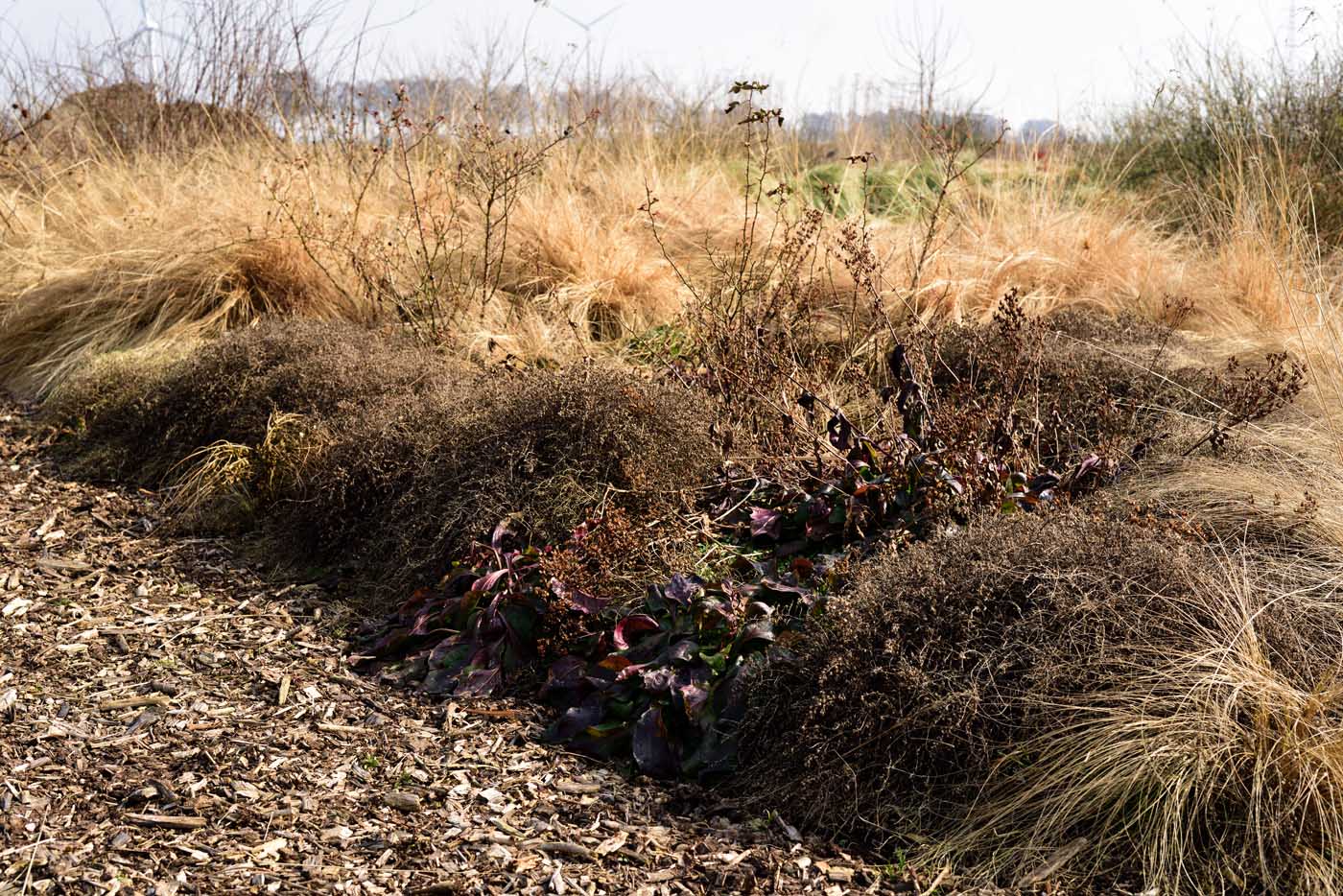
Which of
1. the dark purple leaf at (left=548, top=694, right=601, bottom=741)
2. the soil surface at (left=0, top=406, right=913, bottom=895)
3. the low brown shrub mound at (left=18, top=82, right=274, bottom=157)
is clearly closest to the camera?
the soil surface at (left=0, top=406, right=913, bottom=895)

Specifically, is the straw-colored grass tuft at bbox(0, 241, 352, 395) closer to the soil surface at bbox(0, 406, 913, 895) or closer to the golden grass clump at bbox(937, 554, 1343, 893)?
the soil surface at bbox(0, 406, 913, 895)

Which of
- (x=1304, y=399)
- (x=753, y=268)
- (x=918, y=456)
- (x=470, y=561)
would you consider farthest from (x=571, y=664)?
(x=1304, y=399)

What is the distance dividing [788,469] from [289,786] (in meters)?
1.66

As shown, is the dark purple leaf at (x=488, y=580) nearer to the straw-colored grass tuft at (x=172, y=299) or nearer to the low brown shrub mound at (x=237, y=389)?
the low brown shrub mound at (x=237, y=389)

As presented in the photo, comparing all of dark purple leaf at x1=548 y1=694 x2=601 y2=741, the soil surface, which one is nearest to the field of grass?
dark purple leaf at x1=548 y1=694 x2=601 y2=741

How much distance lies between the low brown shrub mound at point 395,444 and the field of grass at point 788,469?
0.05ft

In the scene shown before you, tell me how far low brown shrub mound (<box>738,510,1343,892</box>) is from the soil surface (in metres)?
0.19

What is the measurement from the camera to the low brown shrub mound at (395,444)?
134 inches

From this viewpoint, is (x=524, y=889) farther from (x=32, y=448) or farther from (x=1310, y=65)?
(x=1310, y=65)

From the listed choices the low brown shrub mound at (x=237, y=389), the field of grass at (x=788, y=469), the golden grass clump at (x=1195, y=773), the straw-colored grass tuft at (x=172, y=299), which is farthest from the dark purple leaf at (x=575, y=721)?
the straw-colored grass tuft at (x=172, y=299)

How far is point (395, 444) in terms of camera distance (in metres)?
3.70

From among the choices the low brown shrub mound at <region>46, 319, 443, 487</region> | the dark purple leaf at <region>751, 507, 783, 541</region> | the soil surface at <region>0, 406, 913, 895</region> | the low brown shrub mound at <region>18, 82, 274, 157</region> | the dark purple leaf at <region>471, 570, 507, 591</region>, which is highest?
the low brown shrub mound at <region>18, 82, 274, 157</region>

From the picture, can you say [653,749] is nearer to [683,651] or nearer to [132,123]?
[683,651]

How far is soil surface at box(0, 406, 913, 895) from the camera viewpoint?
7.17 ft
